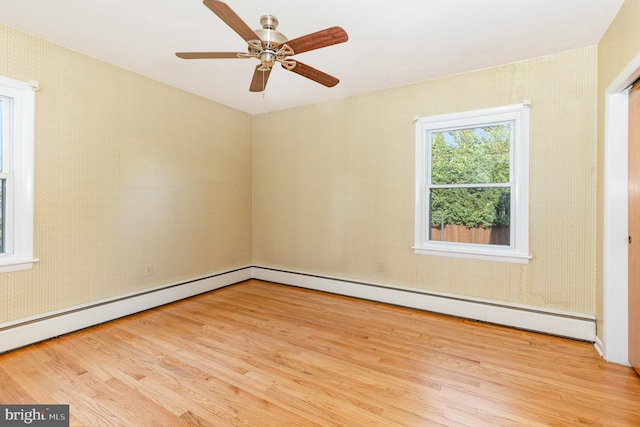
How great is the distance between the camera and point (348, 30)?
2562 mm

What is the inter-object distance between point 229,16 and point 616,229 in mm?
3016

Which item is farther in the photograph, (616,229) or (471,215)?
(471,215)

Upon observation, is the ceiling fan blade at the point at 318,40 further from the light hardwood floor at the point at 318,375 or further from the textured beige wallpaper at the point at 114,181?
the textured beige wallpaper at the point at 114,181

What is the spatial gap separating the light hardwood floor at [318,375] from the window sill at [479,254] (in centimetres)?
66

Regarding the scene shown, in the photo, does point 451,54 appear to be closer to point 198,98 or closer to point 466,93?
point 466,93

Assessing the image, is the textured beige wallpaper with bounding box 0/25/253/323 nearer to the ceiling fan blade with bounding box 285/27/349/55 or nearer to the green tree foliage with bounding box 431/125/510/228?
the ceiling fan blade with bounding box 285/27/349/55

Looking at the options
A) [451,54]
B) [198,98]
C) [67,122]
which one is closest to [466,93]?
[451,54]

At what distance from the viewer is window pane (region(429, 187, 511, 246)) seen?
3.23m

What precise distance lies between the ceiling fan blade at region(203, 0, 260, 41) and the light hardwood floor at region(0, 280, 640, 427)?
2182mm

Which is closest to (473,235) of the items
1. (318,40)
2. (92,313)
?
(318,40)

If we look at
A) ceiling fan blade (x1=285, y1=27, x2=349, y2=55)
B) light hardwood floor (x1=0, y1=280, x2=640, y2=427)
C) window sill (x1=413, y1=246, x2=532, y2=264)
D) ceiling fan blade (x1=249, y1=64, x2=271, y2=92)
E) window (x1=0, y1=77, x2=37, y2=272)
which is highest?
ceiling fan blade (x1=249, y1=64, x2=271, y2=92)

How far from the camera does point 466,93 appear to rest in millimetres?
3334

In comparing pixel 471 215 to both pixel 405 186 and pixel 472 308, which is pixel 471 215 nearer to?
pixel 405 186

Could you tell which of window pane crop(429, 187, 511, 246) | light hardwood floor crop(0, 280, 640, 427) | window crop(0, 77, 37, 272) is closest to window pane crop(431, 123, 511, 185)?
window pane crop(429, 187, 511, 246)
